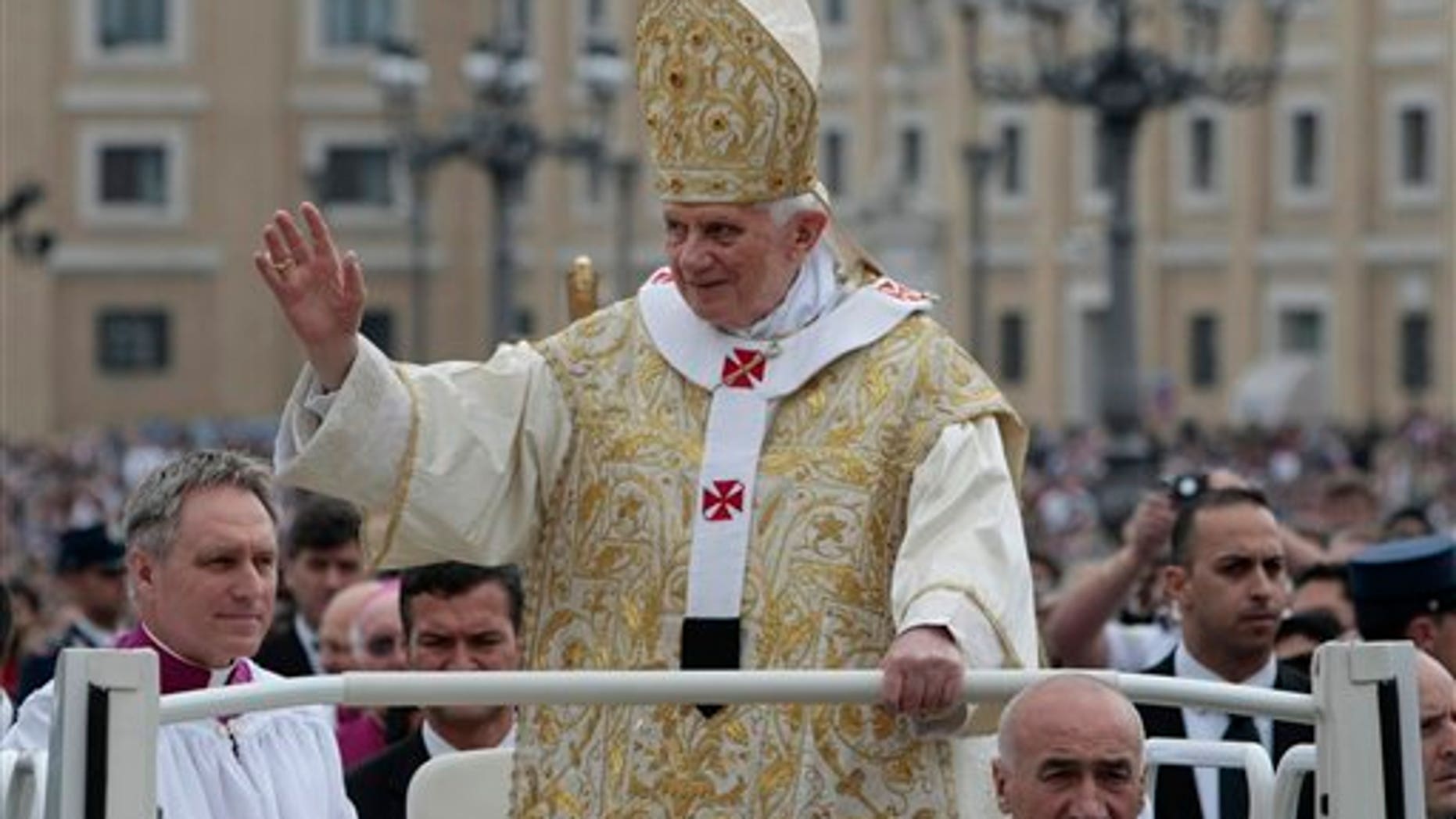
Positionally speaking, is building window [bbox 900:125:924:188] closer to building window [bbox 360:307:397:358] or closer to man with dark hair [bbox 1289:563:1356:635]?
building window [bbox 360:307:397:358]

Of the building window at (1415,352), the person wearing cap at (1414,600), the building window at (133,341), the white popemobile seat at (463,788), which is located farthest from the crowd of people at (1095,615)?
the building window at (133,341)

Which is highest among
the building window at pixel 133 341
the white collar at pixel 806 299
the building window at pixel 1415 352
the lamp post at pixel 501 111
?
the lamp post at pixel 501 111

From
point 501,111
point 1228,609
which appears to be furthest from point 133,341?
point 1228,609

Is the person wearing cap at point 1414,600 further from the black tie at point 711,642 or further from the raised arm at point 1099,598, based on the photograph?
the black tie at point 711,642

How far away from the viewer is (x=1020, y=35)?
2520 inches

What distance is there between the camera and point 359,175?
238 ft

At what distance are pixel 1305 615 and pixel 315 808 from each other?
4127mm

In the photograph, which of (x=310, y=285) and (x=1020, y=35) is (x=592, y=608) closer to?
(x=310, y=285)

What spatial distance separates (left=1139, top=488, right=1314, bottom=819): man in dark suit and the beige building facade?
4177 cm

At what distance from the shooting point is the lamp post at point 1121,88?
2794 cm

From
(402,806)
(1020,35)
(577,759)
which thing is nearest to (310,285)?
(577,759)

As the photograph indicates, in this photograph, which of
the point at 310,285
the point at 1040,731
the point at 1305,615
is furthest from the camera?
the point at 1305,615

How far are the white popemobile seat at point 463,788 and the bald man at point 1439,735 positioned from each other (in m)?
1.49

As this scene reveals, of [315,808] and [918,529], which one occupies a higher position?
[918,529]
